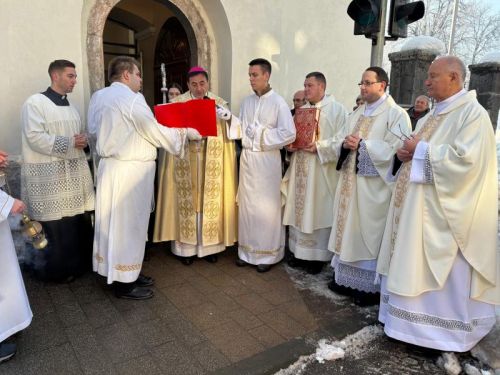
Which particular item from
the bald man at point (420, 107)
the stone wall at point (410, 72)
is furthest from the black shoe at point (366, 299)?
the stone wall at point (410, 72)

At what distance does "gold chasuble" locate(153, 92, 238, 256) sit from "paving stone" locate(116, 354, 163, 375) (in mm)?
1808

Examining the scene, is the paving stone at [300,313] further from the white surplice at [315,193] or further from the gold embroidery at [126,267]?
the gold embroidery at [126,267]

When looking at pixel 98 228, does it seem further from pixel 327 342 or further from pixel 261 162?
pixel 327 342

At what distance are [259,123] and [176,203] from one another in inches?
51.0

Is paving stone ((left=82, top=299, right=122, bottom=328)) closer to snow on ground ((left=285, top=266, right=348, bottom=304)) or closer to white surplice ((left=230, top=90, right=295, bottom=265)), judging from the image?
white surplice ((left=230, top=90, right=295, bottom=265))

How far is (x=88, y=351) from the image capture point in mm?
2939

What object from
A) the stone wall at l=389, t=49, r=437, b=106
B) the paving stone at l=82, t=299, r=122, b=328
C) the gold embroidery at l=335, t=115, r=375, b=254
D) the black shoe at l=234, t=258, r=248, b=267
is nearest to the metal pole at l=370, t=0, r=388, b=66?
the gold embroidery at l=335, t=115, r=375, b=254

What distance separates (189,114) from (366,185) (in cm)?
180

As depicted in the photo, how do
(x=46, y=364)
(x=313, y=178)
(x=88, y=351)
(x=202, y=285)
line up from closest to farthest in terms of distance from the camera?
1. (x=46, y=364)
2. (x=88, y=351)
3. (x=202, y=285)
4. (x=313, y=178)

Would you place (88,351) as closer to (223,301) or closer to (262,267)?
(223,301)

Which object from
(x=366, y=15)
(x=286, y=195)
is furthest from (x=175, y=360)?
(x=366, y=15)

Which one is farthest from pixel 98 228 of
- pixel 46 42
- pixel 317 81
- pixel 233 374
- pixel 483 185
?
pixel 483 185

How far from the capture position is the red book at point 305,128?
4395 millimetres

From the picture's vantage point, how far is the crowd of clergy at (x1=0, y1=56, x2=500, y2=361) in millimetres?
2859
